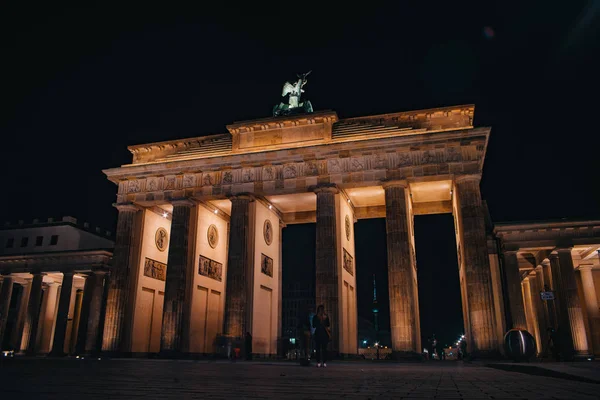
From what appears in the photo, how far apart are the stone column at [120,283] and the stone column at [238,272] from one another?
730cm

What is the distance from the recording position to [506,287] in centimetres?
2856

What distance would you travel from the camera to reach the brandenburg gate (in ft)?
84.1

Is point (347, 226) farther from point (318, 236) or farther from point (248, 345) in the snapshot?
point (248, 345)

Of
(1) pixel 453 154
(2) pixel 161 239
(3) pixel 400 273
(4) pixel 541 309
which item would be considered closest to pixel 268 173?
(3) pixel 400 273

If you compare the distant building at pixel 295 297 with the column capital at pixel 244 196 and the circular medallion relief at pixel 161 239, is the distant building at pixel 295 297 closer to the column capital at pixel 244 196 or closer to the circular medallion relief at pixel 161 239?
the circular medallion relief at pixel 161 239

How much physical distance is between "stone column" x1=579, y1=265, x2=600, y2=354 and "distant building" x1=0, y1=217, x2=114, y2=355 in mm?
32727

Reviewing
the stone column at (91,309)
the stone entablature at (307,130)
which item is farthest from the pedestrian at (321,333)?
the stone column at (91,309)

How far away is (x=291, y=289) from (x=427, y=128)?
75.3 metres

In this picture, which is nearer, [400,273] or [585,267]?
[400,273]

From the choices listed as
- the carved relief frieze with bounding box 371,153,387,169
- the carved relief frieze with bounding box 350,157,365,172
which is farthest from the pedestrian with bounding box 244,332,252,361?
the carved relief frieze with bounding box 371,153,387,169

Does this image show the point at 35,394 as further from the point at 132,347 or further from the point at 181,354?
the point at 132,347

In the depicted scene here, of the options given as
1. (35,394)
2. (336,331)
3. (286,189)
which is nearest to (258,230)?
(286,189)

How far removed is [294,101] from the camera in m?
32.3

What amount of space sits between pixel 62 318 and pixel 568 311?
36.3 meters
